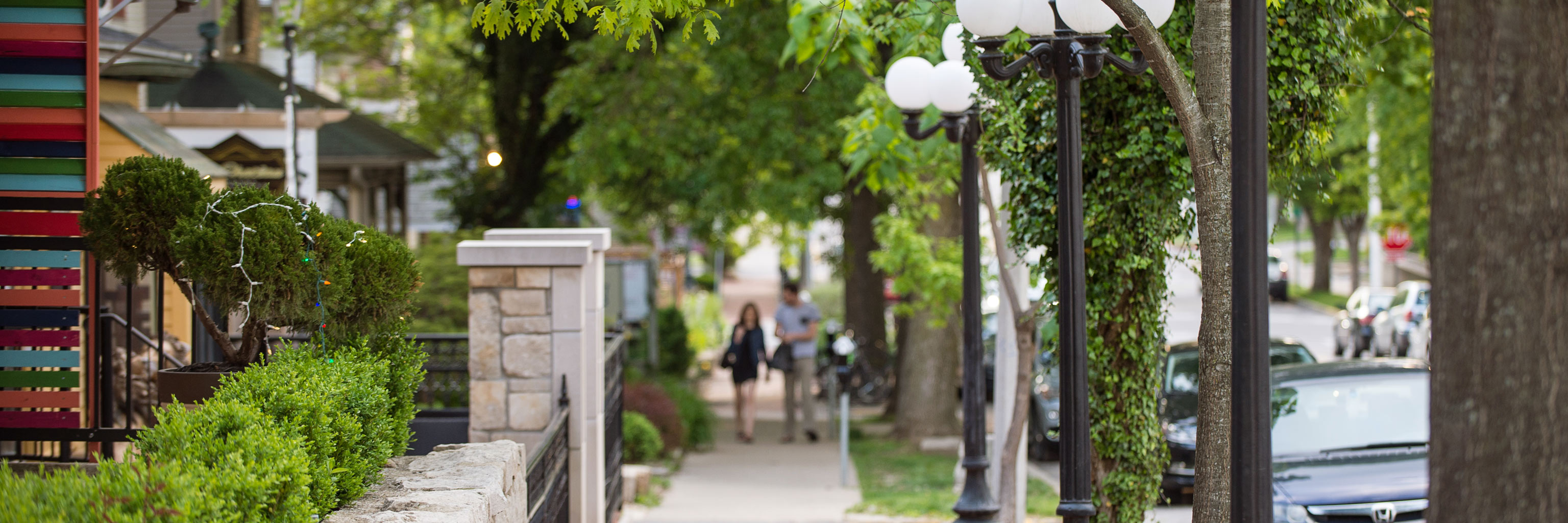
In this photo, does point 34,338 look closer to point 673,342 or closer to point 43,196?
point 43,196

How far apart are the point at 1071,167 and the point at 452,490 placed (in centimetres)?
267

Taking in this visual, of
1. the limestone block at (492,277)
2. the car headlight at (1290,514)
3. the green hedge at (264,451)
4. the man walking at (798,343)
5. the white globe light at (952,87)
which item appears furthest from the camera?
the man walking at (798,343)

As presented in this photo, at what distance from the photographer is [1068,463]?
16.3 feet

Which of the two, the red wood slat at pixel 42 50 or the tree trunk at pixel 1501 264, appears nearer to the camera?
the tree trunk at pixel 1501 264

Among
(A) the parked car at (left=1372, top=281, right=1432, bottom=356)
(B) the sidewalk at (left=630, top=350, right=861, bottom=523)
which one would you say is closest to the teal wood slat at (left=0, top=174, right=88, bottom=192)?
(B) the sidewalk at (left=630, top=350, right=861, bottom=523)

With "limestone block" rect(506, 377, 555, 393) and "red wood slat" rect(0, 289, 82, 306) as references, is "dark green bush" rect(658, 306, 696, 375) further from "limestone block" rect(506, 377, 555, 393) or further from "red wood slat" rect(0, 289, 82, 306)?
"red wood slat" rect(0, 289, 82, 306)

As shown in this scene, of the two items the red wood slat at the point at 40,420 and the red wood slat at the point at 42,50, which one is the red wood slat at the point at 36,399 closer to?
the red wood slat at the point at 40,420

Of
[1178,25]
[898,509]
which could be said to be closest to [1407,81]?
[898,509]

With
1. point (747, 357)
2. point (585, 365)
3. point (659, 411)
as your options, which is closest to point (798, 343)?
point (747, 357)

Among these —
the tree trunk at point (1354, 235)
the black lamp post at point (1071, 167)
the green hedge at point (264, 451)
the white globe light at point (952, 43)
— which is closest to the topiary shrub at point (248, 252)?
the green hedge at point (264, 451)

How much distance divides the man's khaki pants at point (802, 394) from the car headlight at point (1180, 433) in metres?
5.16

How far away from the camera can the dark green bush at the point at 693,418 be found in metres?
13.7

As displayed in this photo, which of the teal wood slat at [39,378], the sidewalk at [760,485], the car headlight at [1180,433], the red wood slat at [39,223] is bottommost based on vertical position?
the sidewalk at [760,485]

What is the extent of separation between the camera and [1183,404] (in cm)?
1079
